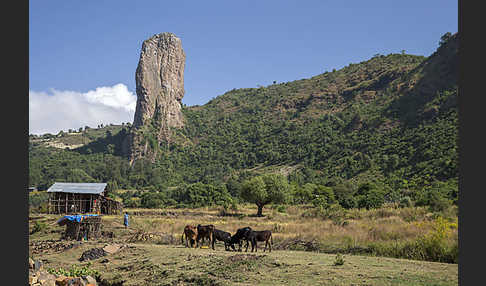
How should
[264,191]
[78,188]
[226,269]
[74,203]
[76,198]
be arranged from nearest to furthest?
[226,269], [74,203], [78,188], [76,198], [264,191]

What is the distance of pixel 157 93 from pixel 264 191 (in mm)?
94980

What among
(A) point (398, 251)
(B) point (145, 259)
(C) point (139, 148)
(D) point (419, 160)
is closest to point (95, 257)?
(B) point (145, 259)

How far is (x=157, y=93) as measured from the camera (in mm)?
127750

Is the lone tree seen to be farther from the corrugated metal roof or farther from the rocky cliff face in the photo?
the rocky cliff face

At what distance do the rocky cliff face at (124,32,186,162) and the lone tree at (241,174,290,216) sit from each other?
79527mm

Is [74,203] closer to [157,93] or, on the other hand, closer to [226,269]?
[226,269]

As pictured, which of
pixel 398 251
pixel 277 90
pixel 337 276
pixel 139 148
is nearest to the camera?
pixel 337 276

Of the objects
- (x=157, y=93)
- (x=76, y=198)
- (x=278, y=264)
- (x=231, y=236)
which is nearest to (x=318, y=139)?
(x=157, y=93)

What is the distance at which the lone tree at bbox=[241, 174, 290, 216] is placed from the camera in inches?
1651

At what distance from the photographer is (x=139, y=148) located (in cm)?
11688
